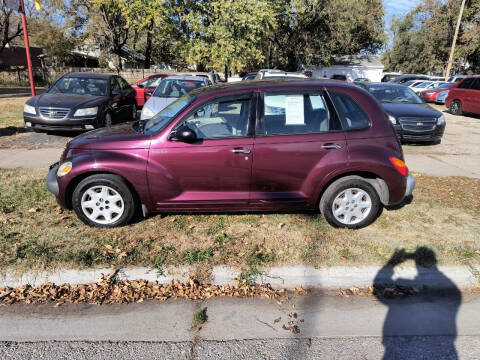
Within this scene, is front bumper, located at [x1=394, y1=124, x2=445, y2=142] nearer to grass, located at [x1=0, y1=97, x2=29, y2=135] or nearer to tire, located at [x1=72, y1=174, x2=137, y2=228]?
tire, located at [x1=72, y1=174, x2=137, y2=228]

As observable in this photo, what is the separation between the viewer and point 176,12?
67.7 ft

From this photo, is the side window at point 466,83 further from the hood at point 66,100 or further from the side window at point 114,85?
the hood at point 66,100

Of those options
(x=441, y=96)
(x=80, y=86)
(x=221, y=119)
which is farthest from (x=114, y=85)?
(x=441, y=96)

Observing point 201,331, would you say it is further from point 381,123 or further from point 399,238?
point 381,123

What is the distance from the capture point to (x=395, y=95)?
10.7 meters

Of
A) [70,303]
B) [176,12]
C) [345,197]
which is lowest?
[70,303]

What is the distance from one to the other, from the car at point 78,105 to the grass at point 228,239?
13.8 ft

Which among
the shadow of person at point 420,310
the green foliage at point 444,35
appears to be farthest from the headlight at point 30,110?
the green foliage at point 444,35

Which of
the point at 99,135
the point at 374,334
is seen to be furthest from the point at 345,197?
the point at 99,135

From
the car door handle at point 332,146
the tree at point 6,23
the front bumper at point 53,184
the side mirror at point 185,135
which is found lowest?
the front bumper at point 53,184

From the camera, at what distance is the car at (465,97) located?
15102 mm

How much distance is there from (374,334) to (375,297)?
548 millimetres

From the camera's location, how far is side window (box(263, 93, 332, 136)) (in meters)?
4.15

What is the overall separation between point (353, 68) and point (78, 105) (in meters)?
45.7
